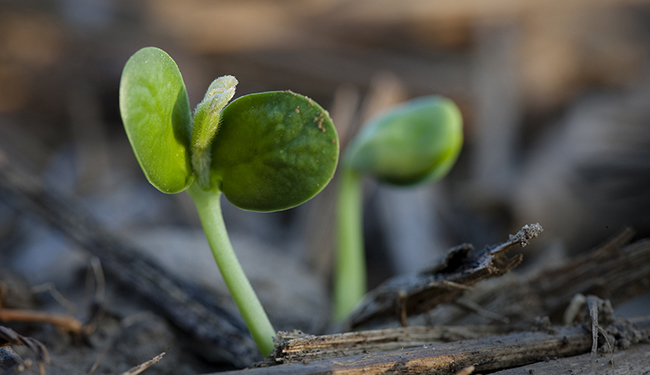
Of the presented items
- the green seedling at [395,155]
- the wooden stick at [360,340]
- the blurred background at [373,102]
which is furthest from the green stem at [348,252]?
the wooden stick at [360,340]

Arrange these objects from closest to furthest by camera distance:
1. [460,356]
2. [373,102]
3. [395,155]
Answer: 1. [460,356]
2. [395,155]
3. [373,102]

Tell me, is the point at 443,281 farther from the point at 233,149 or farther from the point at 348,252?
the point at 348,252

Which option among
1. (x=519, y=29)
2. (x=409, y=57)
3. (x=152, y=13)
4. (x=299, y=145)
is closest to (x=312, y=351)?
(x=299, y=145)

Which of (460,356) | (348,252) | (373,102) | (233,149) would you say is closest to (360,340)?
(460,356)

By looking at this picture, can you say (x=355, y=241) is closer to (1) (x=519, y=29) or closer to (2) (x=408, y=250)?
(2) (x=408, y=250)

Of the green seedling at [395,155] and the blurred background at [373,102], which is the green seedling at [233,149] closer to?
the green seedling at [395,155]

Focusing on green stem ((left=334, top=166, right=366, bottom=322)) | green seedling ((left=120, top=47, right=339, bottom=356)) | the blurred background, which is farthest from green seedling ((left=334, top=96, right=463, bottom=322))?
green seedling ((left=120, top=47, right=339, bottom=356))
